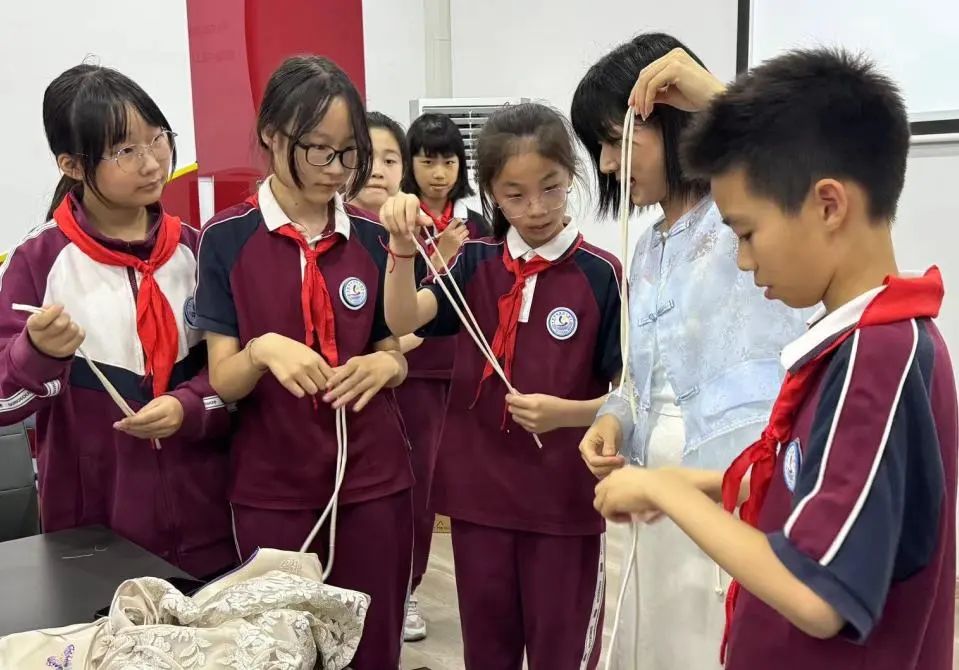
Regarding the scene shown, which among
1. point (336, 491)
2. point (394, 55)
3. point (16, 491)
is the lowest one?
point (16, 491)

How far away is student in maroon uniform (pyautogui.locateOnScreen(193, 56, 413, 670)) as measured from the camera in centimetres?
152

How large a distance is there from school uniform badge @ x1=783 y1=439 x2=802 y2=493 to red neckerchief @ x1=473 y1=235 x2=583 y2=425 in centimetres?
79

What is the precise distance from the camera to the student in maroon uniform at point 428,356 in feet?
8.61

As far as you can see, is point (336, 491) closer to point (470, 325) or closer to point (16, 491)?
point (470, 325)

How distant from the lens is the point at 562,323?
1.60m

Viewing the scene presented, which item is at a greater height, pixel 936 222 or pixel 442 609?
pixel 936 222

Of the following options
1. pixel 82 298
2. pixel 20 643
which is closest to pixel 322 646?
pixel 20 643

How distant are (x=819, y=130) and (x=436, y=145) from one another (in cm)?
205

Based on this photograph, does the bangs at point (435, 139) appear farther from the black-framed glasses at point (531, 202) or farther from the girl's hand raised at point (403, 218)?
the girl's hand raised at point (403, 218)

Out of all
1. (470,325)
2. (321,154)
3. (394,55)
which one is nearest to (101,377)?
(321,154)

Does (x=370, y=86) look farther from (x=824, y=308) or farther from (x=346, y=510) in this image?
(x=824, y=308)

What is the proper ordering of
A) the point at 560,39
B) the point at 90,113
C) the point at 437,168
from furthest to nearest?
1. the point at 560,39
2. the point at 437,168
3. the point at 90,113

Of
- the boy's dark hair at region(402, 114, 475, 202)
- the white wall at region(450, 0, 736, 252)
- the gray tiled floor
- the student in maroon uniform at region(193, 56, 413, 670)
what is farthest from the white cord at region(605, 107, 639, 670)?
the white wall at region(450, 0, 736, 252)

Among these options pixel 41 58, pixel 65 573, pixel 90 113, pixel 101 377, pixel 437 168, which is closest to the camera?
pixel 65 573
